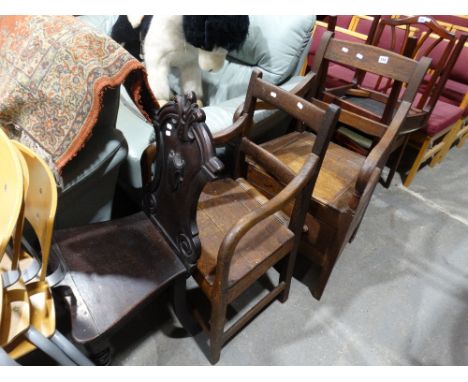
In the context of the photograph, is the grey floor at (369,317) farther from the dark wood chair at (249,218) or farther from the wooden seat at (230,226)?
the wooden seat at (230,226)

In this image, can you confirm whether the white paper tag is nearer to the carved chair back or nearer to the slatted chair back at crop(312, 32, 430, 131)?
the slatted chair back at crop(312, 32, 430, 131)

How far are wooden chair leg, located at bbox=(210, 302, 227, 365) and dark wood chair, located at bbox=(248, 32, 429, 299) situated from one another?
45cm

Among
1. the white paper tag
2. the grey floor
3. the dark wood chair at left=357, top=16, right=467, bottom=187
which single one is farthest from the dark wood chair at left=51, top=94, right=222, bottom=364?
the dark wood chair at left=357, top=16, right=467, bottom=187

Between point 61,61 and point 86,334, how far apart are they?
2.35ft

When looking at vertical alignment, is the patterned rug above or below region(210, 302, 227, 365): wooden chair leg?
above

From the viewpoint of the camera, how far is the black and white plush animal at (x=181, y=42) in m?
1.25

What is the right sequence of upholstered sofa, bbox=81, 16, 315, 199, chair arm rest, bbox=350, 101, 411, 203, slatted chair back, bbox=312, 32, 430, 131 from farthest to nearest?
upholstered sofa, bbox=81, 16, 315, 199 → slatted chair back, bbox=312, 32, 430, 131 → chair arm rest, bbox=350, 101, 411, 203

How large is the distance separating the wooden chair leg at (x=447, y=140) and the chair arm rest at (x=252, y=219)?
1.63m

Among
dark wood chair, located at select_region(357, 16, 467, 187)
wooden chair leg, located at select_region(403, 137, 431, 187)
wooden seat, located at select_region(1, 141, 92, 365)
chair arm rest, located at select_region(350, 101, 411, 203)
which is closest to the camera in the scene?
wooden seat, located at select_region(1, 141, 92, 365)

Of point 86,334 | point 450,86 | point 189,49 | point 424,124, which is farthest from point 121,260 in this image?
point 450,86

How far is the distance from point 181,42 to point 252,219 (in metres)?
1.02

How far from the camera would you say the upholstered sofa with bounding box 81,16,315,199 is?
47.3 inches

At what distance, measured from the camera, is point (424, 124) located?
159 centimetres

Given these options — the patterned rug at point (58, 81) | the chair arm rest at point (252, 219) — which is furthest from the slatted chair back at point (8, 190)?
the chair arm rest at point (252, 219)
